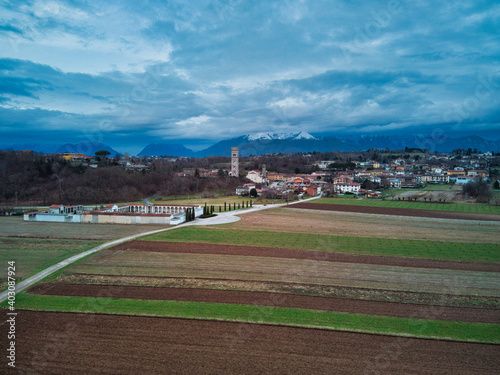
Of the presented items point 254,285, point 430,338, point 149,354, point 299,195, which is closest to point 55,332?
point 149,354

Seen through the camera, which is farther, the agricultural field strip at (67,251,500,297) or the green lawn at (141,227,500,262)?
the green lawn at (141,227,500,262)

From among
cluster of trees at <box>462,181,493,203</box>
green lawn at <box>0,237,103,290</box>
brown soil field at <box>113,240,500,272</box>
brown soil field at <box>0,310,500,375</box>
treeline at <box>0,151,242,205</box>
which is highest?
treeline at <box>0,151,242,205</box>

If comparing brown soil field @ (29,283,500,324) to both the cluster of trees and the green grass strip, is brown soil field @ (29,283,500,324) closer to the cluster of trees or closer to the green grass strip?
the green grass strip

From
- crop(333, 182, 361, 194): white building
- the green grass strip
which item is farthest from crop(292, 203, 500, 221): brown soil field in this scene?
the green grass strip

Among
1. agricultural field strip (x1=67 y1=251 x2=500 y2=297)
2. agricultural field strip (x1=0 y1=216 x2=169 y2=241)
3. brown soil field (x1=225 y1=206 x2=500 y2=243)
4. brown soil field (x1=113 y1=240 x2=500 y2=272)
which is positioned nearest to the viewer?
agricultural field strip (x1=67 y1=251 x2=500 y2=297)

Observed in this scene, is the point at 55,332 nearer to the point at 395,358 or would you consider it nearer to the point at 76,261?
the point at 76,261

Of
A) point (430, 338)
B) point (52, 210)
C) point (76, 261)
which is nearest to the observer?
point (430, 338)

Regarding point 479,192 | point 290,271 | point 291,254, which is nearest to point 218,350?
point 290,271
